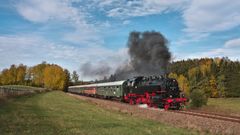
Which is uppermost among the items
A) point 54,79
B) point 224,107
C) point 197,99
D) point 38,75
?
point 38,75

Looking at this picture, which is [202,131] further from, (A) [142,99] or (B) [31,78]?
(B) [31,78]

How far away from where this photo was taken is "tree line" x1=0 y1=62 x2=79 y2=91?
430 feet

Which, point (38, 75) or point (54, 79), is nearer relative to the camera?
point (54, 79)

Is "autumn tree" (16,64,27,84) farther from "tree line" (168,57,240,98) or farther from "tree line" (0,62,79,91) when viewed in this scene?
"tree line" (168,57,240,98)

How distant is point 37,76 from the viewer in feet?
508

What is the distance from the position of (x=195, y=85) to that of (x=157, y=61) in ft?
201

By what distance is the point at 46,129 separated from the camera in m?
12.1

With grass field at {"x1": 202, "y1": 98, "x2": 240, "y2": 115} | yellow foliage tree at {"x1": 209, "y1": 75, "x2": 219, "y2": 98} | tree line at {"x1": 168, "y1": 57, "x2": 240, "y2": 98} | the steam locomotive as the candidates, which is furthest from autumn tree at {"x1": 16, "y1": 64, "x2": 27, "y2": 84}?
grass field at {"x1": 202, "y1": 98, "x2": 240, "y2": 115}

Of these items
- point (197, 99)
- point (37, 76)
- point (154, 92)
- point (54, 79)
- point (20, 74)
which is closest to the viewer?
point (154, 92)

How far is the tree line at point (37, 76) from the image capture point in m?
131

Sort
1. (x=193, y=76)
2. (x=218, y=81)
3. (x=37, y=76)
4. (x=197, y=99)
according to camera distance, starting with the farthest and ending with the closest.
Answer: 1. (x=37, y=76)
2. (x=193, y=76)
3. (x=218, y=81)
4. (x=197, y=99)

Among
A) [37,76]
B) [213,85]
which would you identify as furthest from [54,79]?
[213,85]

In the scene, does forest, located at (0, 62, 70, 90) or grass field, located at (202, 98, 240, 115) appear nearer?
grass field, located at (202, 98, 240, 115)

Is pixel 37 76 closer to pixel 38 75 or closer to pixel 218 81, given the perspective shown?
pixel 38 75
